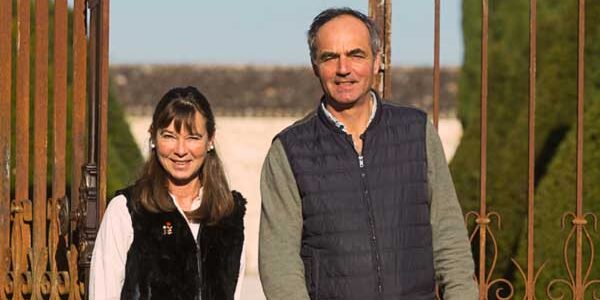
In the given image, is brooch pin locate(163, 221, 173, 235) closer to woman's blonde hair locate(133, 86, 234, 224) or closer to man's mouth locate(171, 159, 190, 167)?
woman's blonde hair locate(133, 86, 234, 224)

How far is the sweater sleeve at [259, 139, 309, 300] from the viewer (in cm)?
318

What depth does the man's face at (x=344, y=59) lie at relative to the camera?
3.21m

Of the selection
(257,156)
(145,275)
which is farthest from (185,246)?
(257,156)

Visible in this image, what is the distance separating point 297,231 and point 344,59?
44 centimetres

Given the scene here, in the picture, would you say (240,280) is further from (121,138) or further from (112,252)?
(121,138)

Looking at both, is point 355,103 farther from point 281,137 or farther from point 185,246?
point 185,246

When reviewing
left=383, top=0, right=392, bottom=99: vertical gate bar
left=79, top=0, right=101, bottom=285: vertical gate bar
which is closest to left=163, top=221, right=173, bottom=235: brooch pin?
left=79, top=0, right=101, bottom=285: vertical gate bar

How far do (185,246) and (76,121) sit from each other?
1.64 m

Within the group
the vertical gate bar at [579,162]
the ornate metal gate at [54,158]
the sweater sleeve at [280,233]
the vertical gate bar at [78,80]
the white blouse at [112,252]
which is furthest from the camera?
the vertical gate bar at [78,80]

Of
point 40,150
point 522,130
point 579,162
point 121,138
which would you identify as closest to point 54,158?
point 40,150

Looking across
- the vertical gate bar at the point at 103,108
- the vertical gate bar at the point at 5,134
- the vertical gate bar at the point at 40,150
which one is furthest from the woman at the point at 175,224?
the vertical gate bar at the point at 5,134

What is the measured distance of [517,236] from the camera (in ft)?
33.7

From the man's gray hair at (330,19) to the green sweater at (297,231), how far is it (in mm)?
239

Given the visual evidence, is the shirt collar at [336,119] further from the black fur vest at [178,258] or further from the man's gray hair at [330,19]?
the black fur vest at [178,258]
